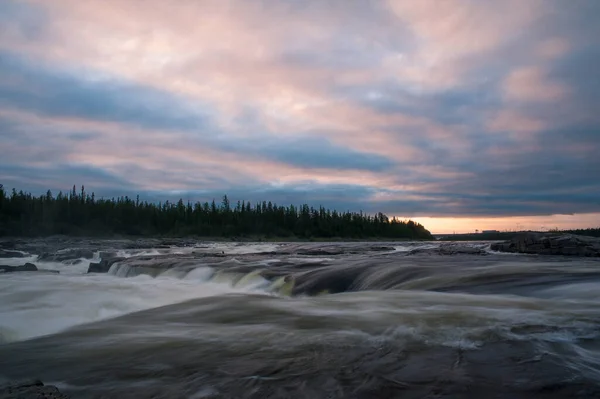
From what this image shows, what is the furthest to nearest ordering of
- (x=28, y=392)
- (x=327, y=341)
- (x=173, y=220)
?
(x=173, y=220)
(x=327, y=341)
(x=28, y=392)

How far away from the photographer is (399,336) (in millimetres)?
4688

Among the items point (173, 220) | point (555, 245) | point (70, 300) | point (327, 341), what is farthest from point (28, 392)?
point (173, 220)

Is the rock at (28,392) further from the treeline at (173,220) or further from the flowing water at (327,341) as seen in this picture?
the treeline at (173,220)

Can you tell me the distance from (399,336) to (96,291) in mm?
7388

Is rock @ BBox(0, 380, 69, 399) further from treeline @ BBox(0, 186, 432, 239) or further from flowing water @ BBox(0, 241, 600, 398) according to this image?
treeline @ BBox(0, 186, 432, 239)

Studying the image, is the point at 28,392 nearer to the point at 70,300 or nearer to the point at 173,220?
the point at 70,300

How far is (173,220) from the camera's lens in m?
83.4

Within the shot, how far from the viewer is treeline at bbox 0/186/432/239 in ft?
211

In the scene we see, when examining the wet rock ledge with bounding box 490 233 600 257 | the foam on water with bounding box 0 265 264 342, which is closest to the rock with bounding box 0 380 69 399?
the foam on water with bounding box 0 265 264 342

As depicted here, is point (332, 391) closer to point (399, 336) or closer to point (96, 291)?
point (399, 336)

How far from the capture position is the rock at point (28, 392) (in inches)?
103

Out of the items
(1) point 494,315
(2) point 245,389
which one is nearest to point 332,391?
(2) point 245,389

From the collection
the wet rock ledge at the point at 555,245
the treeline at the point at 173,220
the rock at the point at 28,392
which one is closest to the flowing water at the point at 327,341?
the rock at the point at 28,392

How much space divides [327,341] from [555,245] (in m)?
16.1
